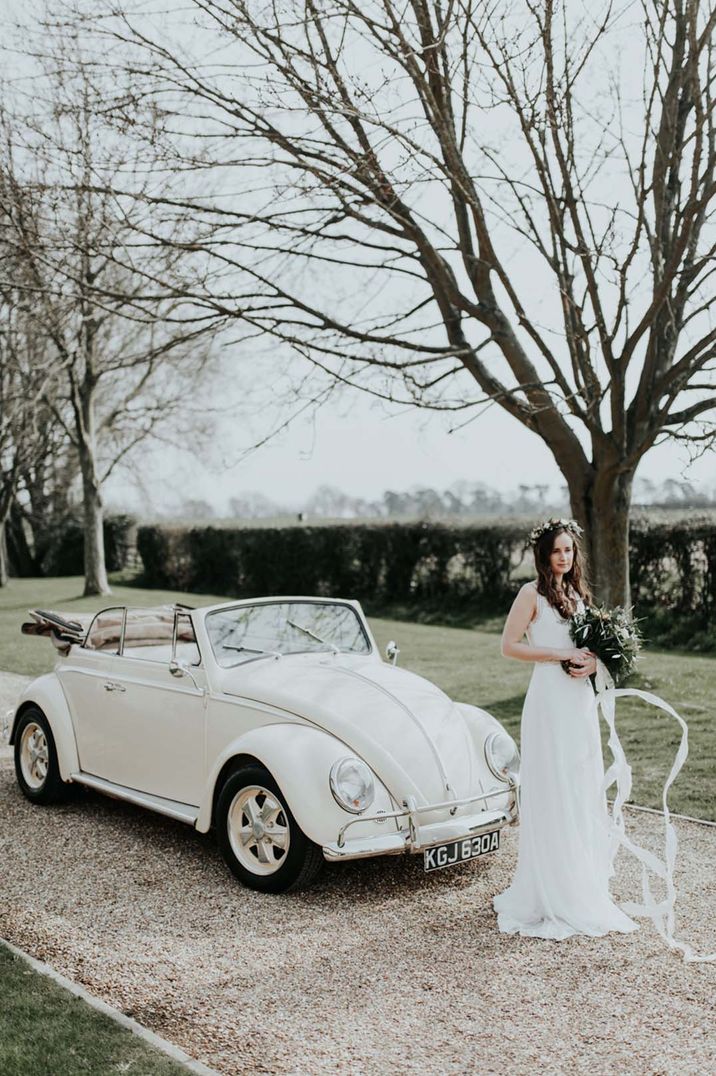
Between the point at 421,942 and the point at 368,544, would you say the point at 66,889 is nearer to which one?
the point at 421,942

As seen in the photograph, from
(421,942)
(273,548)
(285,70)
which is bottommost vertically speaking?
(421,942)

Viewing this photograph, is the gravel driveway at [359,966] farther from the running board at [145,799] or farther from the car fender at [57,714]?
the car fender at [57,714]

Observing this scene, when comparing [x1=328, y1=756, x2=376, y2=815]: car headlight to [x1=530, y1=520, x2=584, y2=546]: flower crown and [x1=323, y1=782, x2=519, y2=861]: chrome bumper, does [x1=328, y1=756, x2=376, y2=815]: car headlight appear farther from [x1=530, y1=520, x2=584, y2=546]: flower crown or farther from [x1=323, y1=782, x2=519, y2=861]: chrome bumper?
[x1=530, y1=520, x2=584, y2=546]: flower crown

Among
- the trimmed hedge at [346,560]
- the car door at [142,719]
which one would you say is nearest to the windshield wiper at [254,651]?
the car door at [142,719]

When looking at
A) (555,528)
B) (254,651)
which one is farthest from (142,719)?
(555,528)

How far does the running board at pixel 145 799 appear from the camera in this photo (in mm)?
5984

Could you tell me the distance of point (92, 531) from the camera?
25.8 m

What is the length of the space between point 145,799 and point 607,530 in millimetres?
6558

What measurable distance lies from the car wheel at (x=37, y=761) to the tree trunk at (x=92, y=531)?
721 inches

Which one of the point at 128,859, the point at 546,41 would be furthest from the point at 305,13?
the point at 128,859

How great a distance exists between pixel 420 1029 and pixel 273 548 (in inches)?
821

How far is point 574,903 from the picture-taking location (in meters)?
5.00

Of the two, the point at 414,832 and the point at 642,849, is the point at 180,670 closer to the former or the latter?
the point at 414,832

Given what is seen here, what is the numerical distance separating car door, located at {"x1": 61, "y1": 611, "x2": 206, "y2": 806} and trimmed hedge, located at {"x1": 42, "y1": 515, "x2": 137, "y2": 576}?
26.5 m
